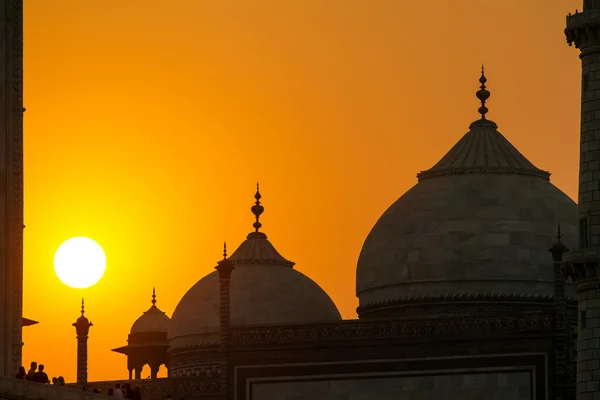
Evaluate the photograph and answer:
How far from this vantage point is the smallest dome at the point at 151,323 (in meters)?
68.2

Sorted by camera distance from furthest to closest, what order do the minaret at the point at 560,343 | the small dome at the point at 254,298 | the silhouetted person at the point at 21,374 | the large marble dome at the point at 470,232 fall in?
1. the small dome at the point at 254,298
2. the large marble dome at the point at 470,232
3. the minaret at the point at 560,343
4. the silhouetted person at the point at 21,374

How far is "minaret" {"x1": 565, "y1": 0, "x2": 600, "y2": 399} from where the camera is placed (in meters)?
41.9

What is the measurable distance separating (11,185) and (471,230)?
56.8 feet

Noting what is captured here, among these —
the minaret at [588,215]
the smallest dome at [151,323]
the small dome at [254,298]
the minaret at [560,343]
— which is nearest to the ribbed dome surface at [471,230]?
the small dome at [254,298]

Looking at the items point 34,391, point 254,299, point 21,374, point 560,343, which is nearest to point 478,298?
point 560,343

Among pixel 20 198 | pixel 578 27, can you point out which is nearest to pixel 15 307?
pixel 20 198

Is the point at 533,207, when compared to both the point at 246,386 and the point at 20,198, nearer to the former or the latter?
the point at 246,386

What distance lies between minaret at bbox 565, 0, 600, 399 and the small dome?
1865 centimetres

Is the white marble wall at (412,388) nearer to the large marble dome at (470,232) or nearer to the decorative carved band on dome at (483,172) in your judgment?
the large marble dome at (470,232)

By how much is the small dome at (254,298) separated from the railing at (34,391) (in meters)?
19.1

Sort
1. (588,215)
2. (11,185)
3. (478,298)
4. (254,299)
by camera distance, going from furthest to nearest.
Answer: (254,299) < (478,298) < (11,185) < (588,215)

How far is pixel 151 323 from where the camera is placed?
68375 mm

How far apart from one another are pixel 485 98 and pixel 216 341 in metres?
8.84

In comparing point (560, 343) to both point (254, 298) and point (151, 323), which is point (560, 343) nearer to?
point (254, 298)
